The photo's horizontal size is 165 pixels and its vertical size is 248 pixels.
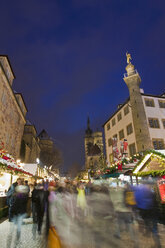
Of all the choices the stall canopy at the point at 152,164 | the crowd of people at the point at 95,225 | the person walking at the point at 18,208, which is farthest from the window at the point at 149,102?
the person walking at the point at 18,208

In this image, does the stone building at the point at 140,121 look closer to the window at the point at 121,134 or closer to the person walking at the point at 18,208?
the window at the point at 121,134

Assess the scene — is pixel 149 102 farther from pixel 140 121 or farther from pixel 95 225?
pixel 95 225

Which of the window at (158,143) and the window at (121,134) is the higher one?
the window at (121,134)

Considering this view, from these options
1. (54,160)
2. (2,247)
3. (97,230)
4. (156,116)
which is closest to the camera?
(2,247)

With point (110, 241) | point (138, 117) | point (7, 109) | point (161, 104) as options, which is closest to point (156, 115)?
point (161, 104)

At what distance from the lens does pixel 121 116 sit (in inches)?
959

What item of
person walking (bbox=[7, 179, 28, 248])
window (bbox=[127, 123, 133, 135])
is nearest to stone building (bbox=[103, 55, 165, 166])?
window (bbox=[127, 123, 133, 135])

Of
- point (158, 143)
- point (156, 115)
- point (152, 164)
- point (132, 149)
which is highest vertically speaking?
point (156, 115)

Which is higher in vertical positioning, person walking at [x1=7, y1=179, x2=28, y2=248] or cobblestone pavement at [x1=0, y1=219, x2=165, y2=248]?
person walking at [x1=7, y1=179, x2=28, y2=248]

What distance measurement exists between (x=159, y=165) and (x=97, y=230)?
403 cm

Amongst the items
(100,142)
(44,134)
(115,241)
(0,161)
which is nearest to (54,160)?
(44,134)

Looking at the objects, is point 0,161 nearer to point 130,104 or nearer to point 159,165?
point 159,165

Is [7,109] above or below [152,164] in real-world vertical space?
above

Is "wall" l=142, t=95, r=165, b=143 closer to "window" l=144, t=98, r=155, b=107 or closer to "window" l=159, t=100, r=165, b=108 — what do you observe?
"window" l=144, t=98, r=155, b=107
